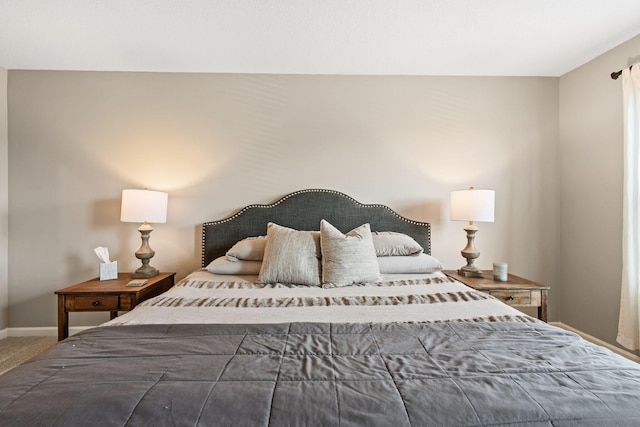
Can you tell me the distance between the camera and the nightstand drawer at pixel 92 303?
2.05 metres

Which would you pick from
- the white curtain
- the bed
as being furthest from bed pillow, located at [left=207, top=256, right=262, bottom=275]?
the white curtain

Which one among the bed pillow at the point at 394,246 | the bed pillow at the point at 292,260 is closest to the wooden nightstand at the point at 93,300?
the bed pillow at the point at 292,260

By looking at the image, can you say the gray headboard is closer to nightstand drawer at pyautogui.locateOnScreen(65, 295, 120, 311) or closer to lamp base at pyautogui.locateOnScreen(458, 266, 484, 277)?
lamp base at pyautogui.locateOnScreen(458, 266, 484, 277)

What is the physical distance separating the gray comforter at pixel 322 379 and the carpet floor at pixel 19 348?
73.2 inches

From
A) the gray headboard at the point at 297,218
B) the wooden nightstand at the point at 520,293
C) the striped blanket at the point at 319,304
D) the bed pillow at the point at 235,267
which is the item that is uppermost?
the gray headboard at the point at 297,218

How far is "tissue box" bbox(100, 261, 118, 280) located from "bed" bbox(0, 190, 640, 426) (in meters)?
1.00

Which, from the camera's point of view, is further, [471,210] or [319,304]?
[471,210]

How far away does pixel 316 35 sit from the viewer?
7.03 ft

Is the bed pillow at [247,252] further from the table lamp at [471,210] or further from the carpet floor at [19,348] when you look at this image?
the carpet floor at [19,348]

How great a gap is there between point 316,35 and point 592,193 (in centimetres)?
259

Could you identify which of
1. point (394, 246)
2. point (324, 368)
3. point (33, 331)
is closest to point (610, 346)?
point (394, 246)

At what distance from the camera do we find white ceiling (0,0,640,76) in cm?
186

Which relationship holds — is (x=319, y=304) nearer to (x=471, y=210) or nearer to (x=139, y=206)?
(x=471, y=210)

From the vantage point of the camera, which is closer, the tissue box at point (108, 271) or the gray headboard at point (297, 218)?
the tissue box at point (108, 271)
